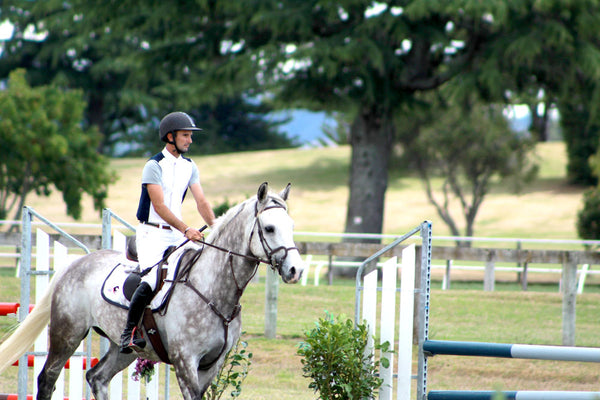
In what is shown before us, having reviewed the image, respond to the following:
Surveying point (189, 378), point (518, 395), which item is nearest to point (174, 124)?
point (189, 378)

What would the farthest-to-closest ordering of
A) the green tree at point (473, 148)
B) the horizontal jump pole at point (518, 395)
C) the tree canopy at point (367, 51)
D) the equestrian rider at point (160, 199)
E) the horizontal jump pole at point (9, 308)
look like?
the green tree at point (473, 148), the tree canopy at point (367, 51), the horizontal jump pole at point (9, 308), the equestrian rider at point (160, 199), the horizontal jump pole at point (518, 395)

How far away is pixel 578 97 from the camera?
2161 centimetres

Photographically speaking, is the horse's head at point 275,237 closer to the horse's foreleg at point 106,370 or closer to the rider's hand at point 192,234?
the rider's hand at point 192,234

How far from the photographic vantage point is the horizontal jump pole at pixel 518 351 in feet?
15.2

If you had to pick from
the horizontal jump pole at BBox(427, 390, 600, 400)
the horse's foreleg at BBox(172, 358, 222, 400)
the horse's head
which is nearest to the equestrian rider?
the horse's foreleg at BBox(172, 358, 222, 400)

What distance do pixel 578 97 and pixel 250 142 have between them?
40.5m

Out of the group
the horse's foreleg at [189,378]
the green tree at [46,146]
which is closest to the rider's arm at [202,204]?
the horse's foreleg at [189,378]

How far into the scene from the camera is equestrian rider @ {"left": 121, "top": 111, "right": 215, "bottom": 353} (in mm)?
5566

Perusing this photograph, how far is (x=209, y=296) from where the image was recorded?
5484 mm

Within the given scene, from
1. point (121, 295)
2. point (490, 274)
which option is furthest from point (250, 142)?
point (121, 295)

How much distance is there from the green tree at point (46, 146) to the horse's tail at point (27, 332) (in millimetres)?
21429

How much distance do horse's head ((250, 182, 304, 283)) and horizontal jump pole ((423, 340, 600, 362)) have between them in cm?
112

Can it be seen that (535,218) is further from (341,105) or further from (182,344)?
(182,344)

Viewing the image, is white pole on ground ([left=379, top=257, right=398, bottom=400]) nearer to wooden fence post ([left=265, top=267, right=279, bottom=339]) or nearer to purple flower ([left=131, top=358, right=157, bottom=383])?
purple flower ([left=131, top=358, right=157, bottom=383])
